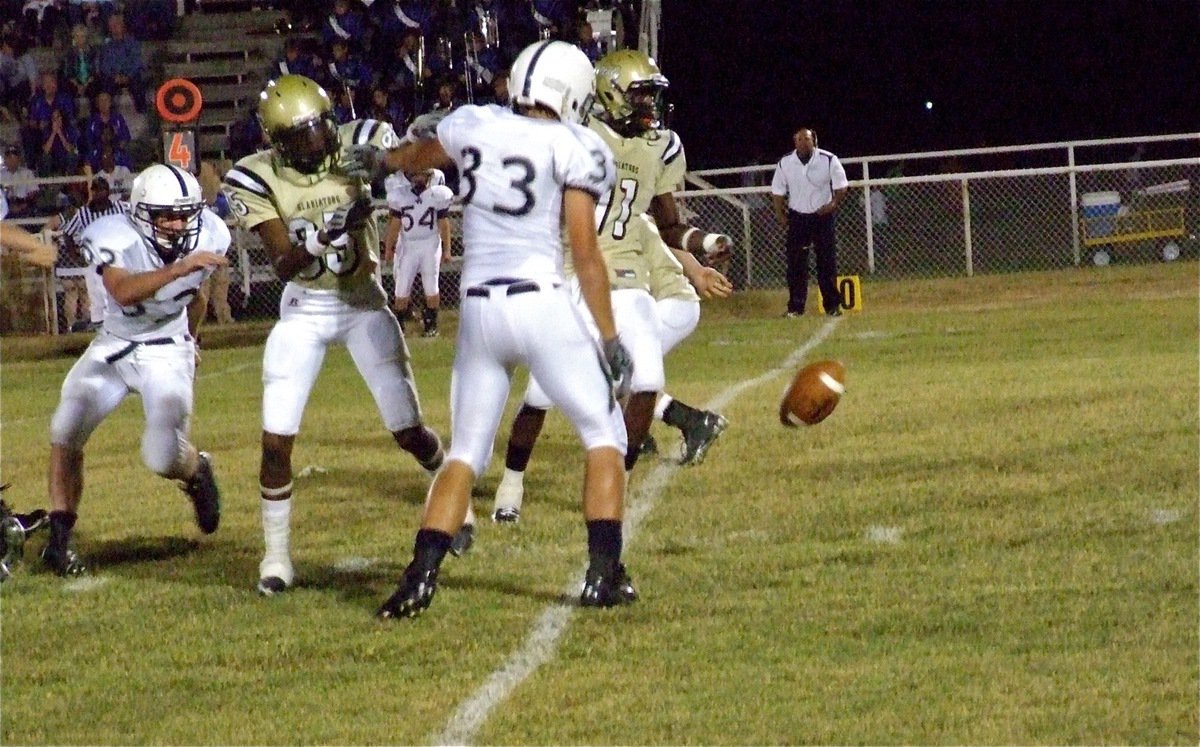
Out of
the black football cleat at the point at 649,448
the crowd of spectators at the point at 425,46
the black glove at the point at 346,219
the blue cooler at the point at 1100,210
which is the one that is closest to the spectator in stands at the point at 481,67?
the crowd of spectators at the point at 425,46

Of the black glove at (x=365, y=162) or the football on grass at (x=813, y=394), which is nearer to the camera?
the black glove at (x=365, y=162)

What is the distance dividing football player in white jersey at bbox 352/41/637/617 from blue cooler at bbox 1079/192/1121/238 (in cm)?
1525

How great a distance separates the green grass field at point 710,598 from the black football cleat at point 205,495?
122mm

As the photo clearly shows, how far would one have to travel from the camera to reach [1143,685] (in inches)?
183

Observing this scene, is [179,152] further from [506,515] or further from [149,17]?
[506,515]

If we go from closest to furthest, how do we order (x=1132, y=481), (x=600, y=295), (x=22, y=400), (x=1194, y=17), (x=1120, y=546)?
(x=600, y=295), (x=1120, y=546), (x=1132, y=481), (x=22, y=400), (x=1194, y=17)

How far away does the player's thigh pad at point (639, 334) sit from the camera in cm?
770

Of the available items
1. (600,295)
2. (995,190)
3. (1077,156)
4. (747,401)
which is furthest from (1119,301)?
(600,295)

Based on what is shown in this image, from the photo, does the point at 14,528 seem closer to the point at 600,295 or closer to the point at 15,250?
the point at 15,250

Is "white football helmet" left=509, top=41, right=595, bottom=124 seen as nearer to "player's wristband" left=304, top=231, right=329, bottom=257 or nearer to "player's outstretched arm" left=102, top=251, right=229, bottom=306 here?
"player's wristband" left=304, top=231, right=329, bottom=257

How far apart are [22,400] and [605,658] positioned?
10.4 meters

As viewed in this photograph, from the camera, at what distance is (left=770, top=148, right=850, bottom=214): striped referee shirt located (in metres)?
17.2

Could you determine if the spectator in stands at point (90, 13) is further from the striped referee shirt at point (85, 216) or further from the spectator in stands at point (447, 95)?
the striped referee shirt at point (85, 216)

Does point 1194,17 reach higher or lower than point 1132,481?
higher
